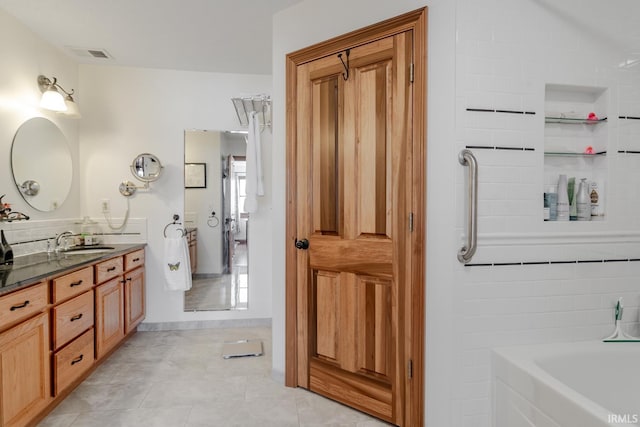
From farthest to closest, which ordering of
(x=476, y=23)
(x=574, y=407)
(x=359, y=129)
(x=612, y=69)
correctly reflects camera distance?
(x=359, y=129) → (x=612, y=69) → (x=476, y=23) → (x=574, y=407)

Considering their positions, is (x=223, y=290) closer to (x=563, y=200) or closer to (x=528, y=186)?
(x=528, y=186)

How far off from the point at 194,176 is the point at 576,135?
307 centimetres

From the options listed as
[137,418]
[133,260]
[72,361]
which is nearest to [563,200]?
[137,418]

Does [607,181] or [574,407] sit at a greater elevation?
[607,181]

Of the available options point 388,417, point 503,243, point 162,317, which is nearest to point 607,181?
point 503,243

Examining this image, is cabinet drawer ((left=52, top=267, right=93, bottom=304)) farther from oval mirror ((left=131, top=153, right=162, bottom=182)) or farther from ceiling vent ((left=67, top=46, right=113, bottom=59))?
ceiling vent ((left=67, top=46, right=113, bottom=59))

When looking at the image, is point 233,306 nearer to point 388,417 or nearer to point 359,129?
point 388,417

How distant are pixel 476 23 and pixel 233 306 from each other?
10.2 ft

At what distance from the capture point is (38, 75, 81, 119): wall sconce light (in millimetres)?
2590

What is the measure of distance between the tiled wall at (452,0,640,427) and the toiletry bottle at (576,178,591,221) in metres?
0.06

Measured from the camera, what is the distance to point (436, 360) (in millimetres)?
1740

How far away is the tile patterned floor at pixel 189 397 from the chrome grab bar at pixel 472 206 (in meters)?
1.11

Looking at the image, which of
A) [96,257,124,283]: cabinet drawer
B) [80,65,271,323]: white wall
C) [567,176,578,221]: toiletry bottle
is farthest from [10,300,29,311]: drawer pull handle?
[567,176,578,221]: toiletry bottle

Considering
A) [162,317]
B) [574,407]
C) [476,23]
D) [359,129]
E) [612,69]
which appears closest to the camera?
[574,407]
